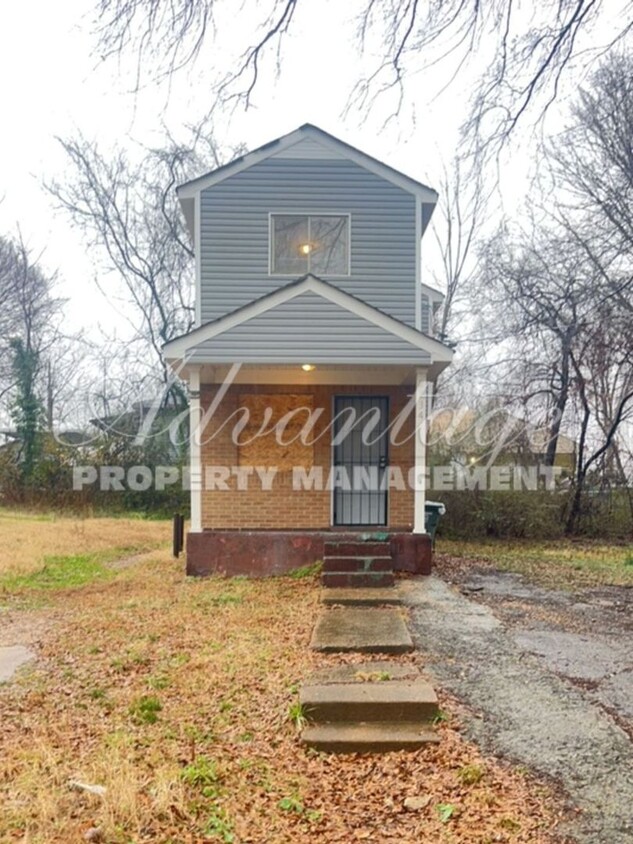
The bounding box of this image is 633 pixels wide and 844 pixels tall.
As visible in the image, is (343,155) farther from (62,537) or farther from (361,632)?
(62,537)

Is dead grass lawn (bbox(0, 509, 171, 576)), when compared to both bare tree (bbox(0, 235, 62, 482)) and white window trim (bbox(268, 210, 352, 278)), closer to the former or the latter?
white window trim (bbox(268, 210, 352, 278))

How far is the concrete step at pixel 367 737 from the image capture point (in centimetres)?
340

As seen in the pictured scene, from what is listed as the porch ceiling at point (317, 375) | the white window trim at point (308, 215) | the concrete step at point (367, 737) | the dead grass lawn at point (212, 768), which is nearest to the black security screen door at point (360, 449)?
the porch ceiling at point (317, 375)

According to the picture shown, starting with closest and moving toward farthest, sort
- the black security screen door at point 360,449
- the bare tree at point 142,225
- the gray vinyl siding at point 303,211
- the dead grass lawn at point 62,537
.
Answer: the black security screen door at point 360,449
the gray vinyl siding at point 303,211
the dead grass lawn at point 62,537
the bare tree at point 142,225

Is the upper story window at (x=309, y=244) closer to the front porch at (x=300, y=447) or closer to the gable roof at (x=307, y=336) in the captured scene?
the gable roof at (x=307, y=336)

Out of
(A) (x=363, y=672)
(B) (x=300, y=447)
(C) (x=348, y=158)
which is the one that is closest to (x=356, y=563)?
(B) (x=300, y=447)

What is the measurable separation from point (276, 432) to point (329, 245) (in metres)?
3.13

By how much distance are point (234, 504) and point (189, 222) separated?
5.03 metres

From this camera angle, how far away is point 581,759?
320 cm

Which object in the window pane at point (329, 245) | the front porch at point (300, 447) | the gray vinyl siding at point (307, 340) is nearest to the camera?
the gray vinyl siding at point (307, 340)

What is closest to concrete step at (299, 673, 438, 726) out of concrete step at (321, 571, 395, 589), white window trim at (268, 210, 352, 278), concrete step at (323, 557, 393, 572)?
concrete step at (321, 571, 395, 589)

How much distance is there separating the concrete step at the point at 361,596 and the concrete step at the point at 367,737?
313cm

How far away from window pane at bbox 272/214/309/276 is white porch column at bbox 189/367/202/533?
2.42 meters

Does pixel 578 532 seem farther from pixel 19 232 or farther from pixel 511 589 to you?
pixel 19 232
